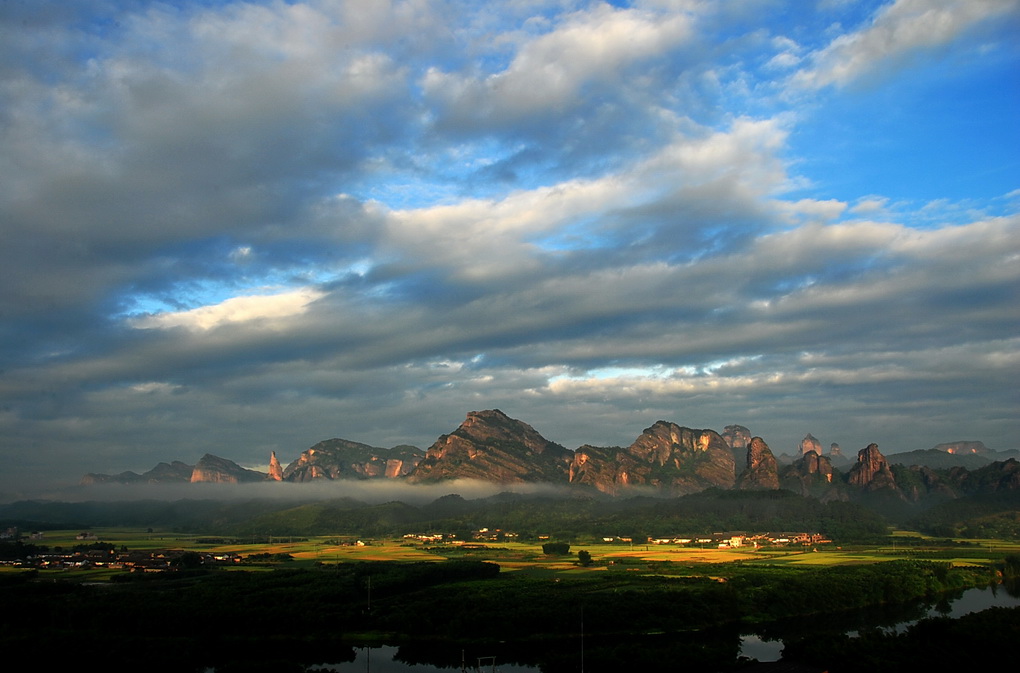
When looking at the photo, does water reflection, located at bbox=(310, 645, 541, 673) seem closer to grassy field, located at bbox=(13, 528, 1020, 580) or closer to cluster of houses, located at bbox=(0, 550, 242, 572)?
grassy field, located at bbox=(13, 528, 1020, 580)

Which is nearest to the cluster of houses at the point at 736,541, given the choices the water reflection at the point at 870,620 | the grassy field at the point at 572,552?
the grassy field at the point at 572,552

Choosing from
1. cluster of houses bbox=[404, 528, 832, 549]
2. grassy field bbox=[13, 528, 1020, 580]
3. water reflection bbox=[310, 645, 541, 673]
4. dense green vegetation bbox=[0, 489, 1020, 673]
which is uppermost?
dense green vegetation bbox=[0, 489, 1020, 673]

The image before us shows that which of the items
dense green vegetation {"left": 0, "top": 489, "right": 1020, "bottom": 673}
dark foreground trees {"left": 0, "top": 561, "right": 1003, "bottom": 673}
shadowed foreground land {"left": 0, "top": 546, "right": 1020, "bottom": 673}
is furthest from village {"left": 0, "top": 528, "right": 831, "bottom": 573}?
dark foreground trees {"left": 0, "top": 561, "right": 1003, "bottom": 673}

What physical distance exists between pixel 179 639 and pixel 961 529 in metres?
192

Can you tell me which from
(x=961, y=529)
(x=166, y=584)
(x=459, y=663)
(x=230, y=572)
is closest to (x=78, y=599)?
(x=166, y=584)

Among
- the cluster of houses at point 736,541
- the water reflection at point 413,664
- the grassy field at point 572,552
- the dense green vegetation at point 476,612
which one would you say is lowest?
the cluster of houses at point 736,541

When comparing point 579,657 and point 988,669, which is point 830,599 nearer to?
point 988,669

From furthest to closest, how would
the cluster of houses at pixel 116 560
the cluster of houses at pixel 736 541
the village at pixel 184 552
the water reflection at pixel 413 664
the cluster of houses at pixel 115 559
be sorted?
the cluster of houses at pixel 736 541 → the village at pixel 184 552 → the cluster of houses at pixel 115 559 → the cluster of houses at pixel 116 560 → the water reflection at pixel 413 664

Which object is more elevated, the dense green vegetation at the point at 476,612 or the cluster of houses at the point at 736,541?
the dense green vegetation at the point at 476,612

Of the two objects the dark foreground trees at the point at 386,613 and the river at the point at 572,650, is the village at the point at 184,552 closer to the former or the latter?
the dark foreground trees at the point at 386,613

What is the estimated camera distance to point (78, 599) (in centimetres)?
8056

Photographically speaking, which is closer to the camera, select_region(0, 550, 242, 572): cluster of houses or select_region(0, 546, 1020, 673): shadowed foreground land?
select_region(0, 546, 1020, 673): shadowed foreground land

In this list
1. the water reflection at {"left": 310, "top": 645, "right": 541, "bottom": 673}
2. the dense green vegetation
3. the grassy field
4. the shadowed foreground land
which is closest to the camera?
the shadowed foreground land

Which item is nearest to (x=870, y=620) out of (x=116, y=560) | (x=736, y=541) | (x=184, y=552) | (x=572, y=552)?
(x=572, y=552)
